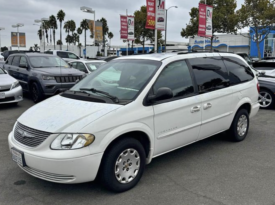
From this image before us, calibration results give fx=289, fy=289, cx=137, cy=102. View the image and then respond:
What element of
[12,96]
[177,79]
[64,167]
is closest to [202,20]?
[12,96]

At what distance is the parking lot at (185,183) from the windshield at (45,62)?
5701 millimetres

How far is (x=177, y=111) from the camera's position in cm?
411

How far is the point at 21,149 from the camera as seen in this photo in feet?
11.3

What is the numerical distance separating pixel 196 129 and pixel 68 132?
6.89 ft

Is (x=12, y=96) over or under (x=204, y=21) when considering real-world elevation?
under

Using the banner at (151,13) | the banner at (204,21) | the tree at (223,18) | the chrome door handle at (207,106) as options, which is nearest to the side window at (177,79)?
the chrome door handle at (207,106)

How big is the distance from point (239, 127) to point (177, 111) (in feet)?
6.79

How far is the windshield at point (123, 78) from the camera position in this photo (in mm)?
3944

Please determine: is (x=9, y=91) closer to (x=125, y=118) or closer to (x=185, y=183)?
(x=125, y=118)

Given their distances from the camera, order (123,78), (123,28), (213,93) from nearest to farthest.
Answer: (123,78)
(213,93)
(123,28)

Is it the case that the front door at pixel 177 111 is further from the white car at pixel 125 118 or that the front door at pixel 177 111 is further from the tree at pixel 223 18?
the tree at pixel 223 18

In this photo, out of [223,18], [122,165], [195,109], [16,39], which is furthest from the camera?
[16,39]

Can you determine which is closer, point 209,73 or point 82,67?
point 209,73

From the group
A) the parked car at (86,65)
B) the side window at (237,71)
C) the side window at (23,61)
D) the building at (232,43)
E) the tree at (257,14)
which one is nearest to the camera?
the side window at (237,71)
